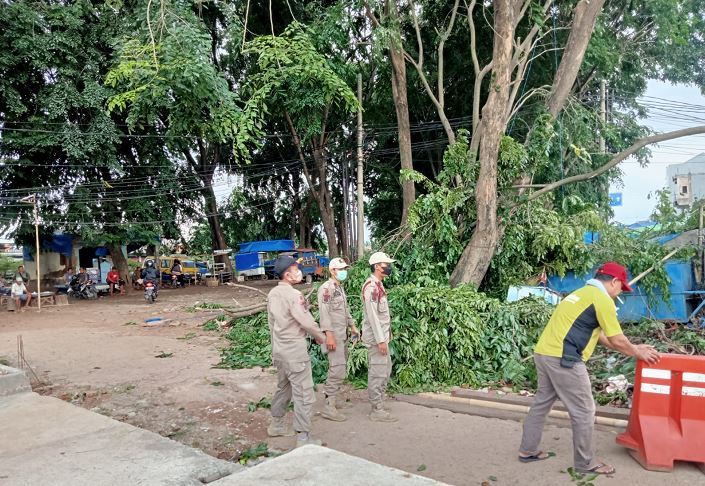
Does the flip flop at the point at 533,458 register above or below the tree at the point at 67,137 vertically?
below

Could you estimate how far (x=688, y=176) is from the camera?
94.0 ft

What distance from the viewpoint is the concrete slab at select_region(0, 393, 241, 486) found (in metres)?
3.36

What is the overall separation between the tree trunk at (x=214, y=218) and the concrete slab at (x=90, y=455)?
21608 mm

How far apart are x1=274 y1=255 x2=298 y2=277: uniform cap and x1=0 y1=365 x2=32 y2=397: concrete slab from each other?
3.32 metres

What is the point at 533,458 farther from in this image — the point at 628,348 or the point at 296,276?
the point at 296,276

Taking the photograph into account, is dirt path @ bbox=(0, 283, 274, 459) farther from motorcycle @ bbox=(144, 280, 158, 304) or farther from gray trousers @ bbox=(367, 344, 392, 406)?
motorcycle @ bbox=(144, 280, 158, 304)

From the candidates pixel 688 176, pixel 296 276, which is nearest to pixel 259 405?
pixel 296 276

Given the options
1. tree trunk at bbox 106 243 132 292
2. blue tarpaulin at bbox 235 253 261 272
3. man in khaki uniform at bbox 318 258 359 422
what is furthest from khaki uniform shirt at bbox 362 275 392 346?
blue tarpaulin at bbox 235 253 261 272

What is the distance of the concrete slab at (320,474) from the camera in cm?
297

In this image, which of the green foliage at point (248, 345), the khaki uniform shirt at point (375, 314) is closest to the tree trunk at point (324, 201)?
the green foliage at point (248, 345)

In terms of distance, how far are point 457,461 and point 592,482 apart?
1045 millimetres

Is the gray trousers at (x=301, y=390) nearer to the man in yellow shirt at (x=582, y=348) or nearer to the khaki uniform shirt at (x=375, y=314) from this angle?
the khaki uniform shirt at (x=375, y=314)

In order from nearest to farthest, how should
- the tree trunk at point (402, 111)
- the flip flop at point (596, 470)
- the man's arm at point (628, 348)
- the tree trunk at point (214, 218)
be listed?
the man's arm at point (628, 348)
the flip flop at point (596, 470)
the tree trunk at point (402, 111)
the tree trunk at point (214, 218)

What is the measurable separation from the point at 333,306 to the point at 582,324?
8.89 ft
